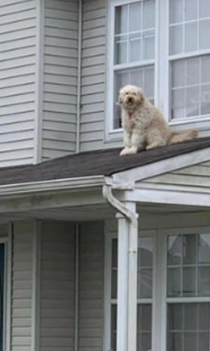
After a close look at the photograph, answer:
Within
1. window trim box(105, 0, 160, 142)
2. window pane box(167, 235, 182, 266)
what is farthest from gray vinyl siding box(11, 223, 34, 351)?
window pane box(167, 235, 182, 266)

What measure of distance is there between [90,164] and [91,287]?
2225 mm

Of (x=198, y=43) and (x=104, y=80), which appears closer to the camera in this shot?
(x=198, y=43)

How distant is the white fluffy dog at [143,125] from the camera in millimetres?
13242

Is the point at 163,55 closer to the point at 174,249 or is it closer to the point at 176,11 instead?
the point at 176,11

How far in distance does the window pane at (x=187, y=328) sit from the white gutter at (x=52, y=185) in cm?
248

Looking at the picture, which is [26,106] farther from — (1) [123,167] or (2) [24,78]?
(1) [123,167]

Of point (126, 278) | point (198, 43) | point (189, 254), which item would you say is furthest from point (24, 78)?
point (126, 278)

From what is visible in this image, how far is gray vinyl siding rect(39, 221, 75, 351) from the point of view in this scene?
14.3 meters

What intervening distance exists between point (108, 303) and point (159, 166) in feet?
10.7

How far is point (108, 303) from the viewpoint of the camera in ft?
46.7

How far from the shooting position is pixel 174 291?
530 inches

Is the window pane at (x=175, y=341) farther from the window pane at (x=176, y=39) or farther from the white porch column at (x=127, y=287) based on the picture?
the window pane at (x=176, y=39)

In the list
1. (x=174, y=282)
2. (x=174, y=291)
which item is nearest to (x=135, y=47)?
(x=174, y=282)

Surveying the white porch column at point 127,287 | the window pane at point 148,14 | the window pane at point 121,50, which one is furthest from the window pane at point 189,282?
the window pane at point 148,14
